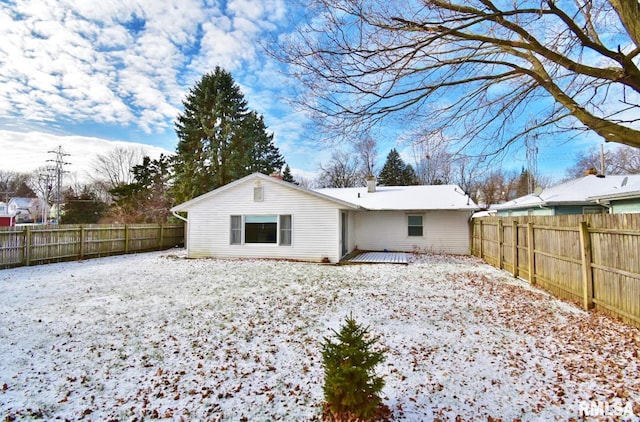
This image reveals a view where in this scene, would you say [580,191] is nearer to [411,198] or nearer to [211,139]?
[411,198]

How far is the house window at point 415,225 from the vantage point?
51.9ft

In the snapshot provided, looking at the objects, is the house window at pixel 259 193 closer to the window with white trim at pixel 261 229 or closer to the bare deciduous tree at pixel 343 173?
the window with white trim at pixel 261 229

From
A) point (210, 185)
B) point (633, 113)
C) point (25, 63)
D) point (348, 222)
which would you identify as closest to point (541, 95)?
point (633, 113)

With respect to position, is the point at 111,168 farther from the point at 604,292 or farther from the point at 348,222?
the point at 604,292

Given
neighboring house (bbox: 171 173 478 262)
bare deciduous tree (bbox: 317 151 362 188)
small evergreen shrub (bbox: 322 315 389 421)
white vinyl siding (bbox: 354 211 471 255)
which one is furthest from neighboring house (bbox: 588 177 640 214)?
bare deciduous tree (bbox: 317 151 362 188)

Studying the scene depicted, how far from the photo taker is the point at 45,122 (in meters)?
16.9

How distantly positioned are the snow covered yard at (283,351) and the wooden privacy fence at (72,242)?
13.5ft

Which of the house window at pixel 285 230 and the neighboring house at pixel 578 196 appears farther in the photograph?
the neighboring house at pixel 578 196

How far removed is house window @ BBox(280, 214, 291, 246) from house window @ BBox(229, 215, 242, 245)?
194 cm

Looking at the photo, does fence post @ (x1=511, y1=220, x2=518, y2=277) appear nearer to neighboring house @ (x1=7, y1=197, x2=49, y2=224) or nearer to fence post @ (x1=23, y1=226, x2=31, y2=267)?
fence post @ (x1=23, y1=226, x2=31, y2=267)

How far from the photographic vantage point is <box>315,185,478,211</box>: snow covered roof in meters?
14.9

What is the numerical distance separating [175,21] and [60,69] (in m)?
5.19

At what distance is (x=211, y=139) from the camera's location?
24.8 metres

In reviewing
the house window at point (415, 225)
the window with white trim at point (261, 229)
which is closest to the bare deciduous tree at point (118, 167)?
the window with white trim at point (261, 229)
